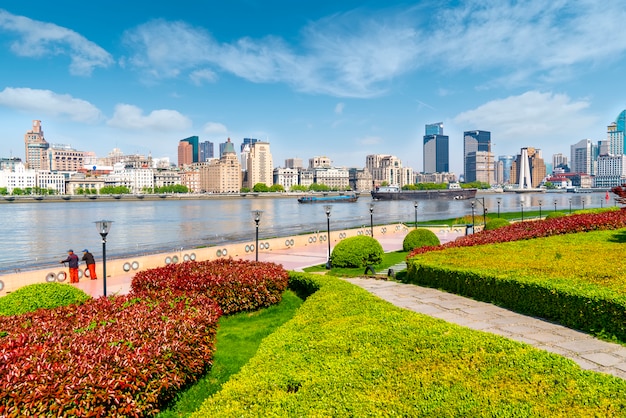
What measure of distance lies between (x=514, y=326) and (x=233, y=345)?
14.6 ft

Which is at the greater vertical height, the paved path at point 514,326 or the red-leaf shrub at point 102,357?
the red-leaf shrub at point 102,357

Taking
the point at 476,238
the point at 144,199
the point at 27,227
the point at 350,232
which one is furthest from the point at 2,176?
the point at 476,238

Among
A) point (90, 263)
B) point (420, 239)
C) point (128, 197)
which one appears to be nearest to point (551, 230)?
point (420, 239)

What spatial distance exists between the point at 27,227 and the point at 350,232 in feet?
134

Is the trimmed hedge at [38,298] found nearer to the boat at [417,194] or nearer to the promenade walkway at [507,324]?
the promenade walkway at [507,324]

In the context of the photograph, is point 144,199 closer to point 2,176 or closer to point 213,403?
point 2,176

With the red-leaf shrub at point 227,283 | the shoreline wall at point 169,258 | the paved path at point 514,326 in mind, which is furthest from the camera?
the shoreline wall at point 169,258

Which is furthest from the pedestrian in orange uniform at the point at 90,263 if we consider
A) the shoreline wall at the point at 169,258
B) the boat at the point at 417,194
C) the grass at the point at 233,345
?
the boat at the point at 417,194

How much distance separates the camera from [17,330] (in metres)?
6.02

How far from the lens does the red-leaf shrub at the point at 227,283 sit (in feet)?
31.5

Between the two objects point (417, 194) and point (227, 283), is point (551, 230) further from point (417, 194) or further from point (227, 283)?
point (417, 194)

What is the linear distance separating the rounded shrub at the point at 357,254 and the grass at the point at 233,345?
6.35m

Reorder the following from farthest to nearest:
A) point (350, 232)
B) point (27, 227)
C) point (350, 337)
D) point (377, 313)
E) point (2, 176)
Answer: point (2, 176) → point (27, 227) → point (350, 232) → point (377, 313) → point (350, 337)

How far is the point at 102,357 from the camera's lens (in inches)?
190
